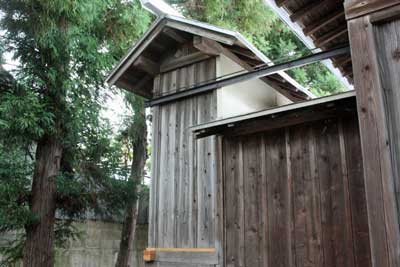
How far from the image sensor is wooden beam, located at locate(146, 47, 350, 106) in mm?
3933

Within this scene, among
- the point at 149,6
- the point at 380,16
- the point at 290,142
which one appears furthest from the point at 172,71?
the point at 380,16

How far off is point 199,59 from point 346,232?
2807 mm

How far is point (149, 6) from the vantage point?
5.24 metres

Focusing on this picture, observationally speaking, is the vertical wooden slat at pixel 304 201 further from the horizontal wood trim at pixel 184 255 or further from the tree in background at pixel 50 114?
the tree in background at pixel 50 114

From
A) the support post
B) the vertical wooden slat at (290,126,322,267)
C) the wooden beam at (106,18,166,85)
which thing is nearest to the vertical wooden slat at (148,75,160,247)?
the wooden beam at (106,18,166,85)

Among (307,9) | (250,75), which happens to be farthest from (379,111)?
(250,75)

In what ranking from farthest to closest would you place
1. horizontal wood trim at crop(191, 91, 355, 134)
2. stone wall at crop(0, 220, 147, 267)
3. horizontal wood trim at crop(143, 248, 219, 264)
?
1. stone wall at crop(0, 220, 147, 267)
2. horizontal wood trim at crop(143, 248, 219, 264)
3. horizontal wood trim at crop(191, 91, 355, 134)

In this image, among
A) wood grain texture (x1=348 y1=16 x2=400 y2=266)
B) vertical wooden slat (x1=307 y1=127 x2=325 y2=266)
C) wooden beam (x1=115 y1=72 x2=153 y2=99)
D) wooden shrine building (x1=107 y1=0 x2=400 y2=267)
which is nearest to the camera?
wood grain texture (x1=348 y1=16 x2=400 y2=266)

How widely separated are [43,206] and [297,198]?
14.3ft

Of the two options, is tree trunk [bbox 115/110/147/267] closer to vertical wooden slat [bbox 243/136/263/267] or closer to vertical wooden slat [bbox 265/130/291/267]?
vertical wooden slat [bbox 243/136/263/267]

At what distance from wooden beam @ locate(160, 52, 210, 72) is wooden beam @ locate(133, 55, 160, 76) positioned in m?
0.09

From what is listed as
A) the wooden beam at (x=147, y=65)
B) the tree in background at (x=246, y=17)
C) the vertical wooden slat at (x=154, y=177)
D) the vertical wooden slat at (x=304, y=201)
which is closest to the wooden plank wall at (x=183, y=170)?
the vertical wooden slat at (x=154, y=177)

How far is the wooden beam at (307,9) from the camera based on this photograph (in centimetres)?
383

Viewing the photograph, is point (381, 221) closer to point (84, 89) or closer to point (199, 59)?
point (199, 59)
